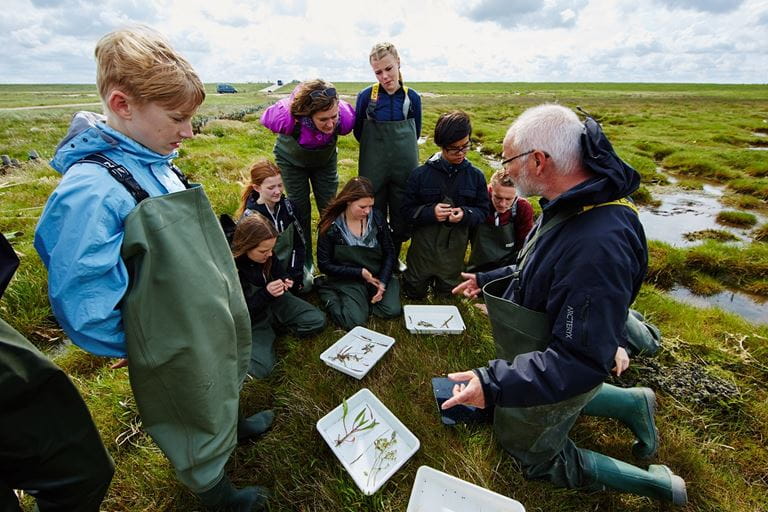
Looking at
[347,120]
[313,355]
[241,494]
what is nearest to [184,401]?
[241,494]

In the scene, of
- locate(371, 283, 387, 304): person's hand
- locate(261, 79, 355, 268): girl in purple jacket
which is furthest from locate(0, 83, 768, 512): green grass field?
locate(261, 79, 355, 268): girl in purple jacket

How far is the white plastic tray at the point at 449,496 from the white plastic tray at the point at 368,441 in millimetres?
228

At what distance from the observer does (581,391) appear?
173 cm

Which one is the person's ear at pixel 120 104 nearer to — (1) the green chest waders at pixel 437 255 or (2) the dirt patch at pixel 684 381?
(1) the green chest waders at pixel 437 255

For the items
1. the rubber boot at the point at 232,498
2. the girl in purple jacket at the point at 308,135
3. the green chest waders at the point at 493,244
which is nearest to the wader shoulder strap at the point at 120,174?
the rubber boot at the point at 232,498

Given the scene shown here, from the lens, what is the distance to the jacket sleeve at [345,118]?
13.1 ft

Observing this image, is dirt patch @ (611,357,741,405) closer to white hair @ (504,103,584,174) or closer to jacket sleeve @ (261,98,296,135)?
white hair @ (504,103,584,174)

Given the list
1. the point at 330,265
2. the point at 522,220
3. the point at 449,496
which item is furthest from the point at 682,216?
the point at 449,496

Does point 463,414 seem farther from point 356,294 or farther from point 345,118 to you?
point 345,118

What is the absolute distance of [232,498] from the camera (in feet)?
6.79

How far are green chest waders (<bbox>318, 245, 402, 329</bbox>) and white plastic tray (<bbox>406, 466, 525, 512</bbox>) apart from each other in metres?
1.82

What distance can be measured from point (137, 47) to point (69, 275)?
2.88ft

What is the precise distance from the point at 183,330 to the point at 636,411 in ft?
8.93

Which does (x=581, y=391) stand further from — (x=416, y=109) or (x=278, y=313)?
(x=416, y=109)
